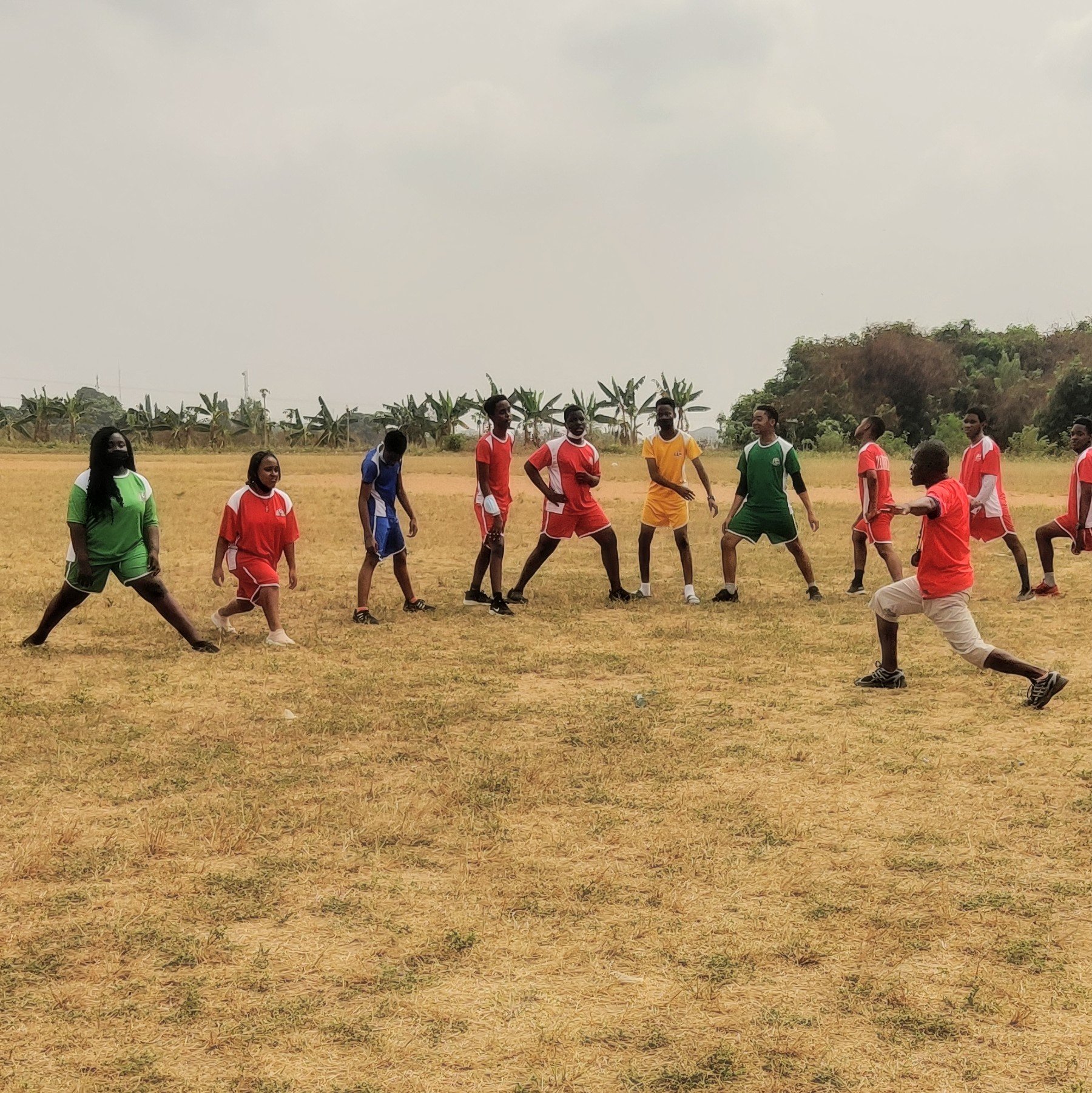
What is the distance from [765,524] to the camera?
10633 millimetres

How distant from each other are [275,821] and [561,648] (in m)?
4.10

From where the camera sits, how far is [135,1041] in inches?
128

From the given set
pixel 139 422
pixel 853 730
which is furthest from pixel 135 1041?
pixel 139 422

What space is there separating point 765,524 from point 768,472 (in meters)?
0.48

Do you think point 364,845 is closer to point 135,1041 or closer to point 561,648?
point 135,1041

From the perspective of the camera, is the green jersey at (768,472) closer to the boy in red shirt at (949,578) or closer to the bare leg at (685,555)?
the bare leg at (685,555)

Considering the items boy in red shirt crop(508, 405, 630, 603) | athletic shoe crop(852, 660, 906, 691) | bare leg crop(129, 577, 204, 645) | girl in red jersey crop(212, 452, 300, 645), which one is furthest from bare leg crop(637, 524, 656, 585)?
bare leg crop(129, 577, 204, 645)

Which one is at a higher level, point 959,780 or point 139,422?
point 139,422

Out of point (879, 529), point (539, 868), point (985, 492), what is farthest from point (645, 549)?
point (539, 868)

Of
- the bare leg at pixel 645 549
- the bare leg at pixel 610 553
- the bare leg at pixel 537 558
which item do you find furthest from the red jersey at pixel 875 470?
the bare leg at pixel 537 558

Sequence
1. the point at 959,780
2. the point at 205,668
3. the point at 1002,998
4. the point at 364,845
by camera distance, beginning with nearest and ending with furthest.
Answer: the point at 1002,998, the point at 364,845, the point at 959,780, the point at 205,668

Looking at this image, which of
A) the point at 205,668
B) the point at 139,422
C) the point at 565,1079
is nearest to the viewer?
the point at 565,1079

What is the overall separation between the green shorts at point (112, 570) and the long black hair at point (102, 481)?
13.2 inches

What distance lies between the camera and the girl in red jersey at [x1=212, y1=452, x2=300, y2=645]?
348 inches
